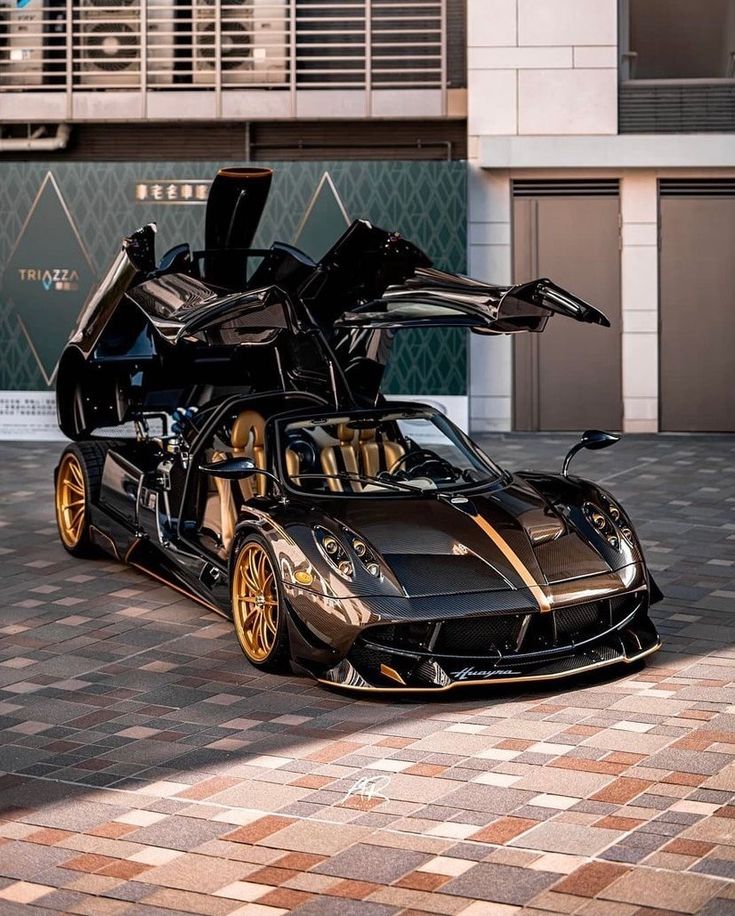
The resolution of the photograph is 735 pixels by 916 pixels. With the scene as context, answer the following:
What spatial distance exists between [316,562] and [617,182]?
11.7m

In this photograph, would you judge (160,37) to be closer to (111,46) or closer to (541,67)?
(111,46)

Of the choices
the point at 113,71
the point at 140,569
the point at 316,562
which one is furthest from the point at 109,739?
the point at 113,71

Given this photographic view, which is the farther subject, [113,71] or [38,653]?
[113,71]

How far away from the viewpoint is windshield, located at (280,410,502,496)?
25.3ft

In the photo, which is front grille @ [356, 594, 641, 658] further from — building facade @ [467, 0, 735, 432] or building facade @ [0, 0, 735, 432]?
building facade @ [467, 0, 735, 432]

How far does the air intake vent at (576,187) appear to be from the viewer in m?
17.6

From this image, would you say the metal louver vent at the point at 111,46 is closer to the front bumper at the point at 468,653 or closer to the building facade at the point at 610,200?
the building facade at the point at 610,200

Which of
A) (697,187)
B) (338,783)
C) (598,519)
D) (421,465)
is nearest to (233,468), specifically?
(421,465)

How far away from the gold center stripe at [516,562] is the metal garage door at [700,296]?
35.6 ft

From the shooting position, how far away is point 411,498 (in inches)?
294

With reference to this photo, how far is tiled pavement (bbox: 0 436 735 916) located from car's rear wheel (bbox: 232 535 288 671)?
141mm

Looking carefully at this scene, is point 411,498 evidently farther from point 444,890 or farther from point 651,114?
point 651,114

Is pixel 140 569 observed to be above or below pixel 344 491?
below

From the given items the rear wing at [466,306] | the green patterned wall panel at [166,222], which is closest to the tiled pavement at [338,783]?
the rear wing at [466,306]
